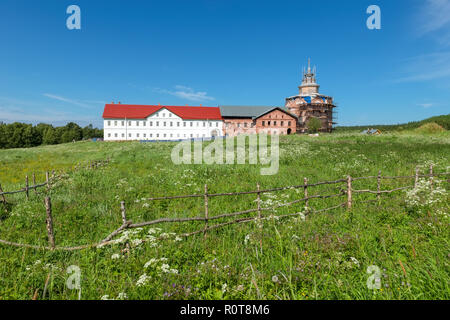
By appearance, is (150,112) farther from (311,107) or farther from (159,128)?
(311,107)

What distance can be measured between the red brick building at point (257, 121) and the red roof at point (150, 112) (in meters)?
4.56

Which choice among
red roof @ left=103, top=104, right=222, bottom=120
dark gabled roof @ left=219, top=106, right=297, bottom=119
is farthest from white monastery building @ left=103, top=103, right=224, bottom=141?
dark gabled roof @ left=219, top=106, right=297, bottom=119

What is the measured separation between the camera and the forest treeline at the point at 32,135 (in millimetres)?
78125

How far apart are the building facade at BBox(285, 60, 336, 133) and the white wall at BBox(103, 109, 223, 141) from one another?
80.3 feet

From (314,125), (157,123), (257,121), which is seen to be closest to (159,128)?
(157,123)

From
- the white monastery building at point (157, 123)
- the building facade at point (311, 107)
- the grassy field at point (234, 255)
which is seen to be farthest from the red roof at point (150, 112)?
the grassy field at point (234, 255)

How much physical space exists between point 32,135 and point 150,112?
185ft

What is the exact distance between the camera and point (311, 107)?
225ft

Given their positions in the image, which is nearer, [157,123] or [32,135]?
[157,123]

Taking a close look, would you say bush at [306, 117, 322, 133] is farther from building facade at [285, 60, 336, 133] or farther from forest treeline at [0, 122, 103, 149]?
forest treeline at [0, 122, 103, 149]

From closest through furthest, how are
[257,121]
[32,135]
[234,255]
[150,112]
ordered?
[234,255] → [257,121] → [150,112] → [32,135]

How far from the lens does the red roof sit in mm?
65562

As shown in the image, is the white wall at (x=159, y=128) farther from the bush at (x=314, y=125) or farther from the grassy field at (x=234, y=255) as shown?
the grassy field at (x=234, y=255)
